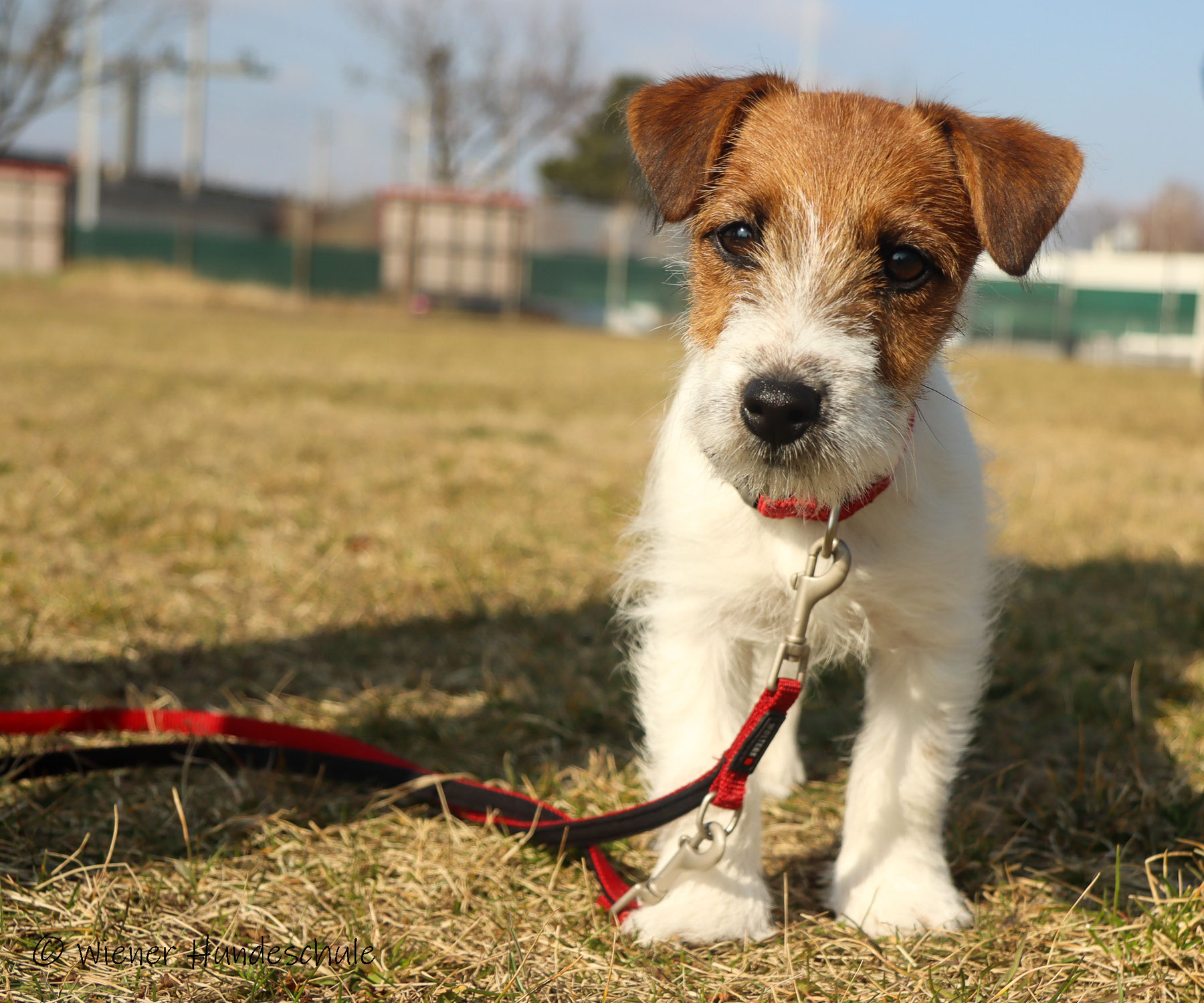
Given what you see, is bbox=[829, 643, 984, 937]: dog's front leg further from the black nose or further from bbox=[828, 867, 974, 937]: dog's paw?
the black nose

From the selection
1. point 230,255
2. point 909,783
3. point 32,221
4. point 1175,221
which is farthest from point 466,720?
point 1175,221

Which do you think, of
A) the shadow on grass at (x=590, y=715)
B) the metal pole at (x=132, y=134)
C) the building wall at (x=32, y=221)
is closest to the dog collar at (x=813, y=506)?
the shadow on grass at (x=590, y=715)

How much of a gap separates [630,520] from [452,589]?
160 cm

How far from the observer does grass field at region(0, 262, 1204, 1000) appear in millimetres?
2098

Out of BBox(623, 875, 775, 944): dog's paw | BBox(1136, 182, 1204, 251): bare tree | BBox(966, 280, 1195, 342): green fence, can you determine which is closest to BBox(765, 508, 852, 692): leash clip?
BBox(623, 875, 775, 944): dog's paw

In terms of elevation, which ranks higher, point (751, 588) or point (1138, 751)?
point (751, 588)

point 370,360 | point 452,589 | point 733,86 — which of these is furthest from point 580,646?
point 370,360

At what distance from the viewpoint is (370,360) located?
14070mm

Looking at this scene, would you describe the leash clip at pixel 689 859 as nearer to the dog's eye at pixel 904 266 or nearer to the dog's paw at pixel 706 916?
the dog's paw at pixel 706 916

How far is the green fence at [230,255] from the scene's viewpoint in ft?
95.8

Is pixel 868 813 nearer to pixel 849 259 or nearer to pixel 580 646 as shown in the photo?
pixel 849 259

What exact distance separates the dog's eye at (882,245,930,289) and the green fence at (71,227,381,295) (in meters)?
29.3

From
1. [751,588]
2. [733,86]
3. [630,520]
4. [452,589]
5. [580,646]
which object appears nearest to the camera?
[751,588]

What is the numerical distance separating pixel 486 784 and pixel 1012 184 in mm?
1947
